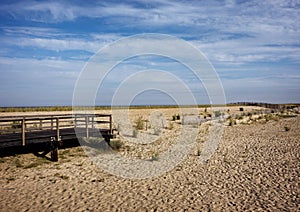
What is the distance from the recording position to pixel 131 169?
1006 centimetres

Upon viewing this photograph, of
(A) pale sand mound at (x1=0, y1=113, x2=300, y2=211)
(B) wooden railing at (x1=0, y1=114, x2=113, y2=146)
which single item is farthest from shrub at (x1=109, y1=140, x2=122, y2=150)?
(A) pale sand mound at (x1=0, y1=113, x2=300, y2=211)

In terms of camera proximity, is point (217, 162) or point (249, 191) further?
point (217, 162)

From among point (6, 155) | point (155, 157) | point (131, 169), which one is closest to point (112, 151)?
point (155, 157)

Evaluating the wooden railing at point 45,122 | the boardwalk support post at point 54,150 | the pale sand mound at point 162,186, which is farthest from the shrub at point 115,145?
the boardwalk support post at point 54,150

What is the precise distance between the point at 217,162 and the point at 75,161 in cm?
511

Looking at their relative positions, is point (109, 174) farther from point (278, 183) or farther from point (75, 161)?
point (278, 183)

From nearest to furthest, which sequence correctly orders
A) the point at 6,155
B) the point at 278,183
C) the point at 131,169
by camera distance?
the point at 278,183
the point at 131,169
the point at 6,155

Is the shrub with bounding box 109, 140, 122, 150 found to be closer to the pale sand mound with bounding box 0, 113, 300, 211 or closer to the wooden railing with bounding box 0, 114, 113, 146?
the wooden railing with bounding box 0, 114, 113, 146

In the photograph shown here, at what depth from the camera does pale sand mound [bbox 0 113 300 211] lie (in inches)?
263

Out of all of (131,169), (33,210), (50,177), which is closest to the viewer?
(33,210)

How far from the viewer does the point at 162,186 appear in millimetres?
8164

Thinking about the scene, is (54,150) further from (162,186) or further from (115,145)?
(162,186)

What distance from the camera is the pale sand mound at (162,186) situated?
668 cm

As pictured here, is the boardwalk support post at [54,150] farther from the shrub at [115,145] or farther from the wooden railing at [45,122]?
the shrub at [115,145]
